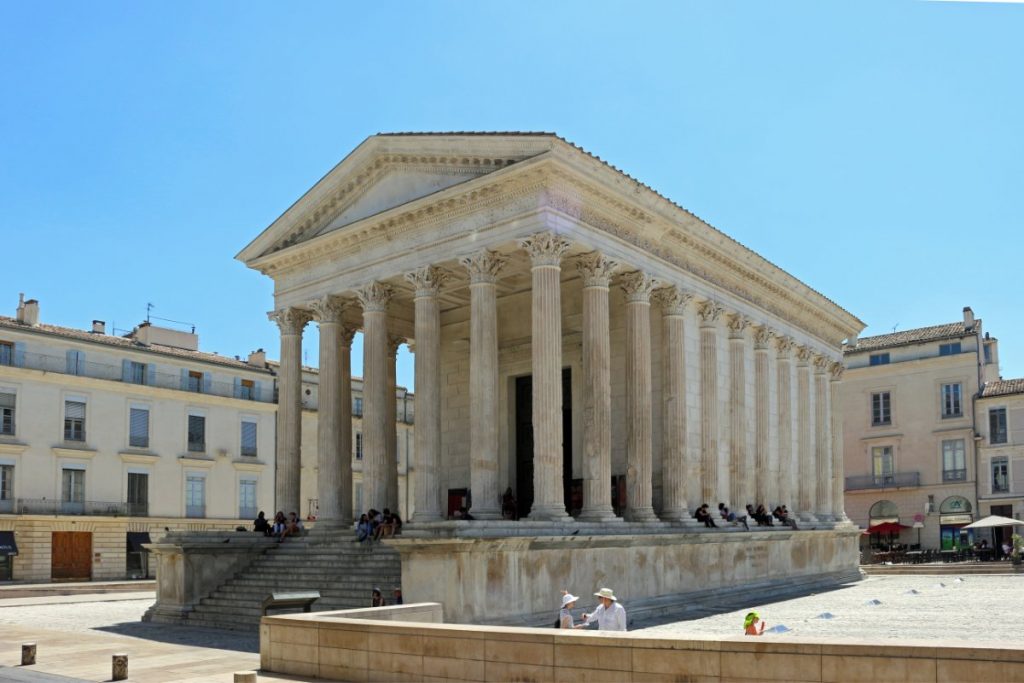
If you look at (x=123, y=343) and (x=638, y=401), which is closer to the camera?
(x=638, y=401)

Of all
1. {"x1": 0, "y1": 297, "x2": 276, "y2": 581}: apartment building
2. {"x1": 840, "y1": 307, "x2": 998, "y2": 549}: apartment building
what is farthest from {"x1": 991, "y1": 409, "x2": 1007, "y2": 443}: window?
{"x1": 0, "y1": 297, "x2": 276, "y2": 581}: apartment building

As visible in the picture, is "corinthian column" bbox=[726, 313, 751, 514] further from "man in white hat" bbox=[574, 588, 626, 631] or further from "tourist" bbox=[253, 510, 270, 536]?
"man in white hat" bbox=[574, 588, 626, 631]

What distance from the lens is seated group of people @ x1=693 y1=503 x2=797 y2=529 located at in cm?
2628

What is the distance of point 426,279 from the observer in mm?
24469

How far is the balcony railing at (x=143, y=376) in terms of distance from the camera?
4431 cm

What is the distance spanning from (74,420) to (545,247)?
101ft

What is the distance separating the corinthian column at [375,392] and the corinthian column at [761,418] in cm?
1170

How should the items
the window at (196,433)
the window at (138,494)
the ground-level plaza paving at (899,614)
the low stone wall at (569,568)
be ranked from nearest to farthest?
the low stone wall at (569,568) → the ground-level plaza paving at (899,614) → the window at (138,494) → the window at (196,433)

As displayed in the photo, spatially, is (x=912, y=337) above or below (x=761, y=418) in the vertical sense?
Answer: above

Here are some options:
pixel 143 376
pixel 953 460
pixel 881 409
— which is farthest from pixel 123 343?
pixel 953 460

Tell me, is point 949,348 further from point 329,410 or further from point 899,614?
point 329,410

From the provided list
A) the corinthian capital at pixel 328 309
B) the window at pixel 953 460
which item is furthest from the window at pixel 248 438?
the window at pixel 953 460

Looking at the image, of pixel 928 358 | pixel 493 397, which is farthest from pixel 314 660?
pixel 928 358

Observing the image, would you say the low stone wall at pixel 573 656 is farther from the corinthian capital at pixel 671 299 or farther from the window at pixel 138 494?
the window at pixel 138 494
